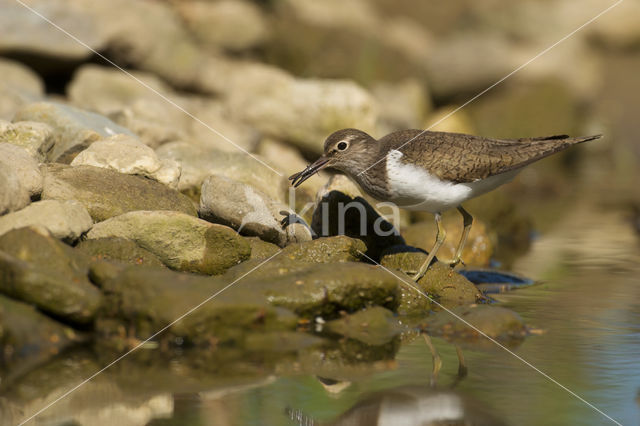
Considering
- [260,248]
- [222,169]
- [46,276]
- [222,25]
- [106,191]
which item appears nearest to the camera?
[46,276]

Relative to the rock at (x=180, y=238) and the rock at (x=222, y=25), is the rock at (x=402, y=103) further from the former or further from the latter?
the rock at (x=180, y=238)

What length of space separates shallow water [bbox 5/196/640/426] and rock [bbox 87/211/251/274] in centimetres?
194

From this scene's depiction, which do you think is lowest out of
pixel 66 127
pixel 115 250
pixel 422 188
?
pixel 115 250

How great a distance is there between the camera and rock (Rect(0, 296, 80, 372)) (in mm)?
5992

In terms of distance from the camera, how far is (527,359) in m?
6.52

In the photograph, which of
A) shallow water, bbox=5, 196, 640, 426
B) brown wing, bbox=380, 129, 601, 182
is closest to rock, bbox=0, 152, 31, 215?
shallow water, bbox=5, 196, 640, 426

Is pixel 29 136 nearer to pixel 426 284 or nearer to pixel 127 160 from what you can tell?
pixel 127 160

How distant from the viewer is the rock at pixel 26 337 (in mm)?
5992

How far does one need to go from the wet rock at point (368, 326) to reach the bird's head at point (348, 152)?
6.43 ft

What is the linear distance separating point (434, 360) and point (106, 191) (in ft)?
13.7

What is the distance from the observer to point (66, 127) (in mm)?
9859

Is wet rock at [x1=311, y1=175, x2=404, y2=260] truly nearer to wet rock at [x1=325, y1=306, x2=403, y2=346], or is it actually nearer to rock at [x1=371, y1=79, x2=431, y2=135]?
wet rock at [x1=325, y1=306, x2=403, y2=346]

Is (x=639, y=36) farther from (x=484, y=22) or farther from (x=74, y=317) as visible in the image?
(x=74, y=317)

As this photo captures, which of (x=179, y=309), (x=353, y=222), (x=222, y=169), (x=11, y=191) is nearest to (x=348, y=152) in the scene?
(x=353, y=222)
